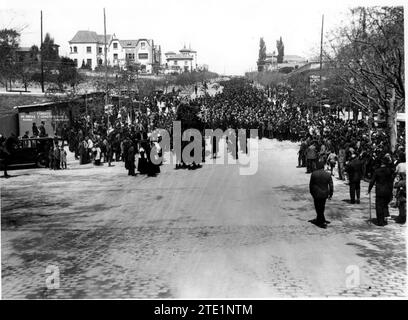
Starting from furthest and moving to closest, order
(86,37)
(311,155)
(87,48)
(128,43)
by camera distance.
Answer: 1. (87,48)
2. (86,37)
3. (128,43)
4. (311,155)

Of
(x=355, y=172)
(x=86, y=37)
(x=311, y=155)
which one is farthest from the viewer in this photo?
(x=86, y=37)

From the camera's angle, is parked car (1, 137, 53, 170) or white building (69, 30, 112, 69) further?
white building (69, 30, 112, 69)

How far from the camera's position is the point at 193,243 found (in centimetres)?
1000

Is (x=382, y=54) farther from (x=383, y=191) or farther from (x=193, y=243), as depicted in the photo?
(x=193, y=243)

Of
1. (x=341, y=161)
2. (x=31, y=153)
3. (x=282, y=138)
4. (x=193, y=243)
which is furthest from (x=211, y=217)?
(x=282, y=138)

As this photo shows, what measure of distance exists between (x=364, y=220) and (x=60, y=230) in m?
6.80

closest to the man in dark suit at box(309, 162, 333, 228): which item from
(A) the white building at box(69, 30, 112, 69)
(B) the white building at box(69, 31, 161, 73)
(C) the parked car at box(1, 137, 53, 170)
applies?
(C) the parked car at box(1, 137, 53, 170)

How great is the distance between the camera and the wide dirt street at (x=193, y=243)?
25.6ft

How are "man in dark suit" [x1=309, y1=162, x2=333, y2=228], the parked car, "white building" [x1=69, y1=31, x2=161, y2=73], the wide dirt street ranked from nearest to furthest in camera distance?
the wide dirt street → "man in dark suit" [x1=309, y1=162, x2=333, y2=228] → the parked car → "white building" [x1=69, y1=31, x2=161, y2=73]

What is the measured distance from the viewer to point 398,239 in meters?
9.98

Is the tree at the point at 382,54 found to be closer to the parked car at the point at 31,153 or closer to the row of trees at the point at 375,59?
the row of trees at the point at 375,59

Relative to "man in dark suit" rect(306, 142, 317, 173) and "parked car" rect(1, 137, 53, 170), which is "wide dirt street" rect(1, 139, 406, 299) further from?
"parked car" rect(1, 137, 53, 170)

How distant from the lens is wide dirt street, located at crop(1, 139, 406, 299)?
7.79 m
